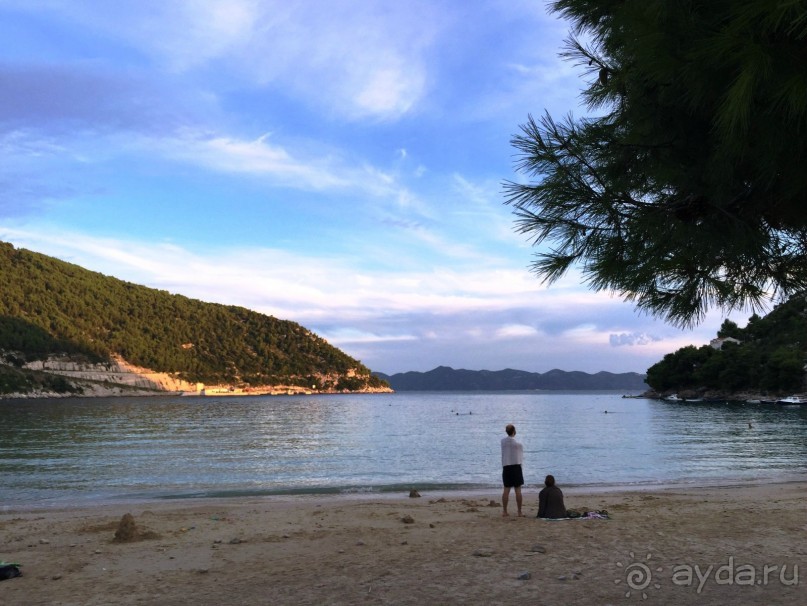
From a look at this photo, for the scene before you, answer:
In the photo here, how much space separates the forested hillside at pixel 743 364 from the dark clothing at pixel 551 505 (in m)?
89.5

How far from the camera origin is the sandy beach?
7.46 m

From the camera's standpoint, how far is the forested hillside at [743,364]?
11131 cm

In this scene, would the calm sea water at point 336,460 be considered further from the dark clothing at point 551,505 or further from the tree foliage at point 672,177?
the tree foliage at point 672,177

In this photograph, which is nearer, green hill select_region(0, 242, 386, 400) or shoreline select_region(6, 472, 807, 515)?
shoreline select_region(6, 472, 807, 515)

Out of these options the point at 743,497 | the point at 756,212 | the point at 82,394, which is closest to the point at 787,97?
the point at 756,212

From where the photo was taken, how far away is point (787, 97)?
10.8ft

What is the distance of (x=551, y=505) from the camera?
13.3 m

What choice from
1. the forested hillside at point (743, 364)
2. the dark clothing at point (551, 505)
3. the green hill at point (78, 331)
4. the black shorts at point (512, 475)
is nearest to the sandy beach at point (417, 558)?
the dark clothing at point (551, 505)

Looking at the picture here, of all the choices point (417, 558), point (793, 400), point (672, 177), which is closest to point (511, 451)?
point (417, 558)

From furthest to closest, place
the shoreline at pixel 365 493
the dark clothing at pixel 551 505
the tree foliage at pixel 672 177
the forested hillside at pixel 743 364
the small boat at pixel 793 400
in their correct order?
the forested hillside at pixel 743 364 < the small boat at pixel 793 400 < the shoreline at pixel 365 493 < the dark clothing at pixel 551 505 < the tree foliage at pixel 672 177

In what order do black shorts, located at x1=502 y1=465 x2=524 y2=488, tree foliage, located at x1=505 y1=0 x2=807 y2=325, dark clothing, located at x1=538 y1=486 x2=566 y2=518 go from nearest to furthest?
tree foliage, located at x1=505 y1=0 x2=807 y2=325 → dark clothing, located at x1=538 y1=486 x2=566 y2=518 → black shorts, located at x1=502 y1=465 x2=524 y2=488

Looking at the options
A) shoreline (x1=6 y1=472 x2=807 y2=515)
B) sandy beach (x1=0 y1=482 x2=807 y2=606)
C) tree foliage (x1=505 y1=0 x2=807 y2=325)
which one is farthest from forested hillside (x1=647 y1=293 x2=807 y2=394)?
tree foliage (x1=505 y1=0 x2=807 y2=325)

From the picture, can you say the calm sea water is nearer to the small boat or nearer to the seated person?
the seated person

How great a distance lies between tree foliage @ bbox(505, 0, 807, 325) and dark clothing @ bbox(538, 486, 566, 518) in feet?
29.0
